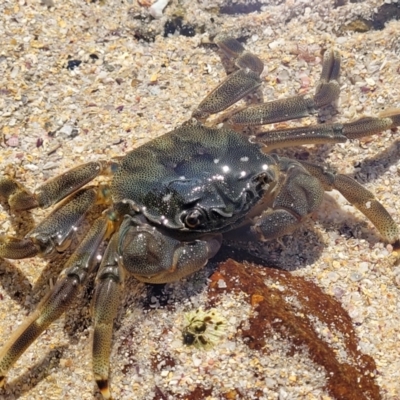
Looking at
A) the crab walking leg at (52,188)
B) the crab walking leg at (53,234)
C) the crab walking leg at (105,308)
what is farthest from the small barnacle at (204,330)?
the crab walking leg at (52,188)

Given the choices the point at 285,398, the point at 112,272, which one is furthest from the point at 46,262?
the point at 285,398

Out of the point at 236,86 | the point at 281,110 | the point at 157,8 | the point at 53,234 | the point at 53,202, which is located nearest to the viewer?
the point at 53,234

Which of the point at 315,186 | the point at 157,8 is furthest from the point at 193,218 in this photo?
the point at 157,8

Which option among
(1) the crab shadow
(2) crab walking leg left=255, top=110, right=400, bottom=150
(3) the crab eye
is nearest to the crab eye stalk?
(3) the crab eye

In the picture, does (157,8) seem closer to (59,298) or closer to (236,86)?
(236,86)

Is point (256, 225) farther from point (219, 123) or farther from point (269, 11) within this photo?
point (269, 11)

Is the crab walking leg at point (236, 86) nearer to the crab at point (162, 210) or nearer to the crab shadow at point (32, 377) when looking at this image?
the crab at point (162, 210)

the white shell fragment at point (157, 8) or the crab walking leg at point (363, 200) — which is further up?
the white shell fragment at point (157, 8)
